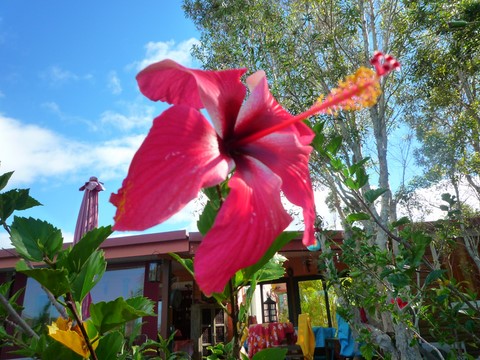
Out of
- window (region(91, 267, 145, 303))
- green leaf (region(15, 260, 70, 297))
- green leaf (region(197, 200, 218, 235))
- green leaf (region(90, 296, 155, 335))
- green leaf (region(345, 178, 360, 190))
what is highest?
window (region(91, 267, 145, 303))

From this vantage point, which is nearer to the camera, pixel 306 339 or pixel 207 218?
pixel 207 218

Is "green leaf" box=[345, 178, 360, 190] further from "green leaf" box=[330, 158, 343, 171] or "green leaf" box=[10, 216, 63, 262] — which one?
"green leaf" box=[10, 216, 63, 262]

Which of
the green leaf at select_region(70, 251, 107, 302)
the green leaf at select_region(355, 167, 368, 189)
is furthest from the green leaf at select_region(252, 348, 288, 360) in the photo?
the green leaf at select_region(355, 167, 368, 189)

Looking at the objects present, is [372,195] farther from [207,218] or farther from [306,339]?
[306,339]

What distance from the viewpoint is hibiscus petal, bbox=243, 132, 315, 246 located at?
514 millimetres

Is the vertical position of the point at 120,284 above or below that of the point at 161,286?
above

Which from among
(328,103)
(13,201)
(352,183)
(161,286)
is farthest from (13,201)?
(161,286)

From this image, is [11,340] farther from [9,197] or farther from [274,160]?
[274,160]

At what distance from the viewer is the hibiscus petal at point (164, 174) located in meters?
0.37

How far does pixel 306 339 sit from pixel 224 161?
6.91m

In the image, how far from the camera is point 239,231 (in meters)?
0.38

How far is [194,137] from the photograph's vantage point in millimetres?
426

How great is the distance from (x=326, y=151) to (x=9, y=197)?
0.85 m

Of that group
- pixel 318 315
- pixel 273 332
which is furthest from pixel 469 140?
pixel 318 315
